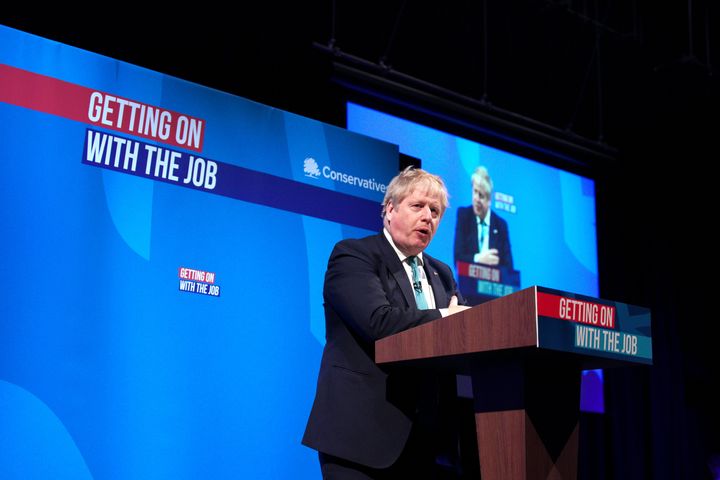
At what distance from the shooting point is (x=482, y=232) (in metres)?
4.96

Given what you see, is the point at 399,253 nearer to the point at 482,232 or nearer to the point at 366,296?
the point at 366,296

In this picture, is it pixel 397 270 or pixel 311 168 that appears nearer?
pixel 397 270

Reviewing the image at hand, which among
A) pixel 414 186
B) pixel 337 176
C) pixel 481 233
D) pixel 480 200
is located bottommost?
pixel 414 186

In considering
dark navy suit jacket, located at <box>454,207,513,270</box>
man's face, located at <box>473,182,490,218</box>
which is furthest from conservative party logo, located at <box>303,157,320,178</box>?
man's face, located at <box>473,182,490,218</box>

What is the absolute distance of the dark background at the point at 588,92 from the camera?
403 cm

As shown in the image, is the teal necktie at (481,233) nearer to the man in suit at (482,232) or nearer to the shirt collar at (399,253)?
the man in suit at (482,232)

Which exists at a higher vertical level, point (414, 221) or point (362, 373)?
point (414, 221)

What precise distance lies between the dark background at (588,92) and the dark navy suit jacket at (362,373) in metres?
2.20

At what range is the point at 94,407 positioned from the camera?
275 centimetres

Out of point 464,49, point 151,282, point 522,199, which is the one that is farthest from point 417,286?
point 464,49

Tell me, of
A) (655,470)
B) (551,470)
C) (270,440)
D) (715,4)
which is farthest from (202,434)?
(715,4)

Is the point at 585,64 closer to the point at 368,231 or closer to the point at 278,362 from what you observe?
the point at 368,231

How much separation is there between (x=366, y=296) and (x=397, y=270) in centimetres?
24

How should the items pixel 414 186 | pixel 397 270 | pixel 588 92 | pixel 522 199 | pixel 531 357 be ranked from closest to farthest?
pixel 531 357
pixel 397 270
pixel 414 186
pixel 522 199
pixel 588 92
